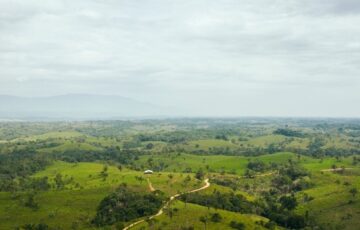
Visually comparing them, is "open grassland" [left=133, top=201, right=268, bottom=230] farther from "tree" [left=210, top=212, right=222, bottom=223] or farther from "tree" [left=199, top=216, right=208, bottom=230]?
"tree" [left=210, top=212, right=222, bottom=223]

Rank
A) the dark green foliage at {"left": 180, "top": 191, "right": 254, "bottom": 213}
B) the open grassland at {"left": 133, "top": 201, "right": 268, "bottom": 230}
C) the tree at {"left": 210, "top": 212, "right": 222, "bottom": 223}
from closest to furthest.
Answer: the open grassland at {"left": 133, "top": 201, "right": 268, "bottom": 230}, the tree at {"left": 210, "top": 212, "right": 222, "bottom": 223}, the dark green foliage at {"left": 180, "top": 191, "right": 254, "bottom": 213}

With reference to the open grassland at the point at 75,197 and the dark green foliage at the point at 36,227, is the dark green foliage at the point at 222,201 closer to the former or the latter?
the open grassland at the point at 75,197

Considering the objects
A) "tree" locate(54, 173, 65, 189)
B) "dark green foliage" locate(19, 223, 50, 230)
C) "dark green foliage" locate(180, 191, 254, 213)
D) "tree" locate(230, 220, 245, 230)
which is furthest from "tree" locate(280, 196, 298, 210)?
"tree" locate(54, 173, 65, 189)

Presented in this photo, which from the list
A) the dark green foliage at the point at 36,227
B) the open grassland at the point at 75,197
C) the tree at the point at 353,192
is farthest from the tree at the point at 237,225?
the tree at the point at 353,192

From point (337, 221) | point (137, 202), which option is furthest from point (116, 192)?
point (337, 221)

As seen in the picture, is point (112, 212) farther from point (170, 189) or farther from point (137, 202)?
point (170, 189)

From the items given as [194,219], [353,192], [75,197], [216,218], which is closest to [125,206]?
[75,197]
